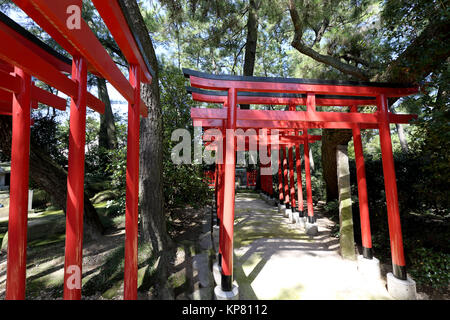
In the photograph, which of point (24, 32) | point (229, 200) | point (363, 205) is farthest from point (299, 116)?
point (24, 32)

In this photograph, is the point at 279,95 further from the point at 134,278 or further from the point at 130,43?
the point at 134,278

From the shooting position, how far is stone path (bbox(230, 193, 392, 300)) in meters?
3.03

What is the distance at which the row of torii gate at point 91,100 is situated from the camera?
1441 millimetres

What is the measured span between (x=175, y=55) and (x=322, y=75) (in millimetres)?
10232

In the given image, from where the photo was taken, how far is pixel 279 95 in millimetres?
3926

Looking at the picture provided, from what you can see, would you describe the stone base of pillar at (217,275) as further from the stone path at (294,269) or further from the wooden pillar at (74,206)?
the wooden pillar at (74,206)

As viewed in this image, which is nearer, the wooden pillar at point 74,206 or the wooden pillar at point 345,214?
the wooden pillar at point 74,206

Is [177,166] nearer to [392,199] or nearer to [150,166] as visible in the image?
→ [150,166]

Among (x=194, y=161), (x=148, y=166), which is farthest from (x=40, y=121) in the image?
(x=148, y=166)

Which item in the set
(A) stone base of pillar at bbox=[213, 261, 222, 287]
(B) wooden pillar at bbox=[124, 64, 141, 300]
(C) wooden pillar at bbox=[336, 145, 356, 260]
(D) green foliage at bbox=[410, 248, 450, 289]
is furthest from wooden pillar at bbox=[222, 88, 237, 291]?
(D) green foliage at bbox=[410, 248, 450, 289]

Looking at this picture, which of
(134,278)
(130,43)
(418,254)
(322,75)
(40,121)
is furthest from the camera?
(40,121)

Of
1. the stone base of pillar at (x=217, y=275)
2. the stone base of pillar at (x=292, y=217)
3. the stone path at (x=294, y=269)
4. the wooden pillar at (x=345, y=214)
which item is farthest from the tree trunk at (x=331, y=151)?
the stone base of pillar at (x=217, y=275)

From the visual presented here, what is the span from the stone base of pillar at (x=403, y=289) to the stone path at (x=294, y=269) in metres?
0.11

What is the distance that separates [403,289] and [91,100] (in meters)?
4.55
